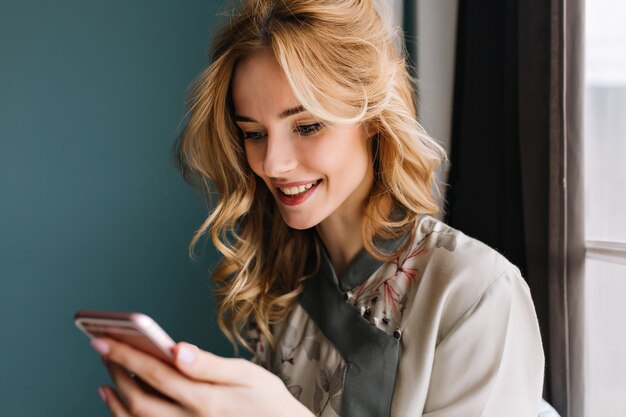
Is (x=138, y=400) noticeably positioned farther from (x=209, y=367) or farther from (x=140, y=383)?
(x=209, y=367)

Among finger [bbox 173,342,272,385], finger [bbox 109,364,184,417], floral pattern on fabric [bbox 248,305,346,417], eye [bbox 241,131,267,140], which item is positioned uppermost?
eye [bbox 241,131,267,140]

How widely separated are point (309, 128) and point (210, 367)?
0.49m

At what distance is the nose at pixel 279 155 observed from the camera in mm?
1159

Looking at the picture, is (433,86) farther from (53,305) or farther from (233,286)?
(53,305)

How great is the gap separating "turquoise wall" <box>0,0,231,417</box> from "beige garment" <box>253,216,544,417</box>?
45.6 inches

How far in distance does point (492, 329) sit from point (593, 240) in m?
0.45

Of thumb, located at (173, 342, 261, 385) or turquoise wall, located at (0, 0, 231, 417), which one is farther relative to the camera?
turquoise wall, located at (0, 0, 231, 417)

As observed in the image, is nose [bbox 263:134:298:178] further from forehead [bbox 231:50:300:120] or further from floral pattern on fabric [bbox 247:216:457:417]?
floral pattern on fabric [bbox 247:216:457:417]

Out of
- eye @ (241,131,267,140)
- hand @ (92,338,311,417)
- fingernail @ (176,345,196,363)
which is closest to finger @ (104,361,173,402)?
hand @ (92,338,311,417)

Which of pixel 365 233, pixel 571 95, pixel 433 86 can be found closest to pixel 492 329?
pixel 365 233

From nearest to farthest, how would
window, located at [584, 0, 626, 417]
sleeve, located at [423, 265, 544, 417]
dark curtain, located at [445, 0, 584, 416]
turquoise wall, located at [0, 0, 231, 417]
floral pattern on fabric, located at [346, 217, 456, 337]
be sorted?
sleeve, located at [423, 265, 544, 417] → floral pattern on fabric, located at [346, 217, 456, 337] → window, located at [584, 0, 626, 417] → dark curtain, located at [445, 0, 584, 416] → turquoise wall, located at [0, 0, 231, 417]

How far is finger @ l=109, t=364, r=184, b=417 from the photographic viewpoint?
0.88 meters

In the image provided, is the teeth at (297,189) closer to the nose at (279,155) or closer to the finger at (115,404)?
the nose at (279,155)

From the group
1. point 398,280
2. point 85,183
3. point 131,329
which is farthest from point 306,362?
point 85,183
